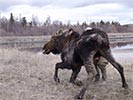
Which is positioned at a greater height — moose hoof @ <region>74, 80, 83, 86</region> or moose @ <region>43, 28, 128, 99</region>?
moose @ <region>43, 28, 128, 99</region>

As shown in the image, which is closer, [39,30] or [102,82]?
[102,82]

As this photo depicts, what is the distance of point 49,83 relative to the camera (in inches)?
388

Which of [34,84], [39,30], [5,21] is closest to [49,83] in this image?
[34,84]

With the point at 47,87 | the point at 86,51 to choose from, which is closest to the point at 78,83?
the point at 47,87

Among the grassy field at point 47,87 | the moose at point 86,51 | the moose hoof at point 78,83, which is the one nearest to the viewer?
the grassy field at point 47,87

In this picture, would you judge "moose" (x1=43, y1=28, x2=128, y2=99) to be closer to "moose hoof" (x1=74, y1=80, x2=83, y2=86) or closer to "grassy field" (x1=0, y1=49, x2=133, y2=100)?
"moose hoof" (x1=74, y1=80, x2=83, y2=86)

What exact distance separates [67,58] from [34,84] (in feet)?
3.60

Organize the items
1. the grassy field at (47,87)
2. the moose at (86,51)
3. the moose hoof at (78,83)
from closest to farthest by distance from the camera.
→ the grassy field at (47,87)
the moose at (86,51)
the moose hoof at (78,83)

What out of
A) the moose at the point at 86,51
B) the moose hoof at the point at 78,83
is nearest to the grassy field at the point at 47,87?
the moose hoof at the point at 78,83

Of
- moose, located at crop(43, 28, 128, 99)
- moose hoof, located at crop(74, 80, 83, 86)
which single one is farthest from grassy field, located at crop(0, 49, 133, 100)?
moose, located at crop(43, 28, 128, 99)

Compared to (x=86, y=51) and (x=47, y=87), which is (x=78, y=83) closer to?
(x=47, y=87)

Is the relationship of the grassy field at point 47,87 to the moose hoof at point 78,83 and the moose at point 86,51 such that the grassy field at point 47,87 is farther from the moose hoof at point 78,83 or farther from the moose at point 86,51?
the moose at point 86,51

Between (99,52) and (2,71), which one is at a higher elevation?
(99,52)

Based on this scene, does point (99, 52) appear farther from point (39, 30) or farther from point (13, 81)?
point (39, 30)
